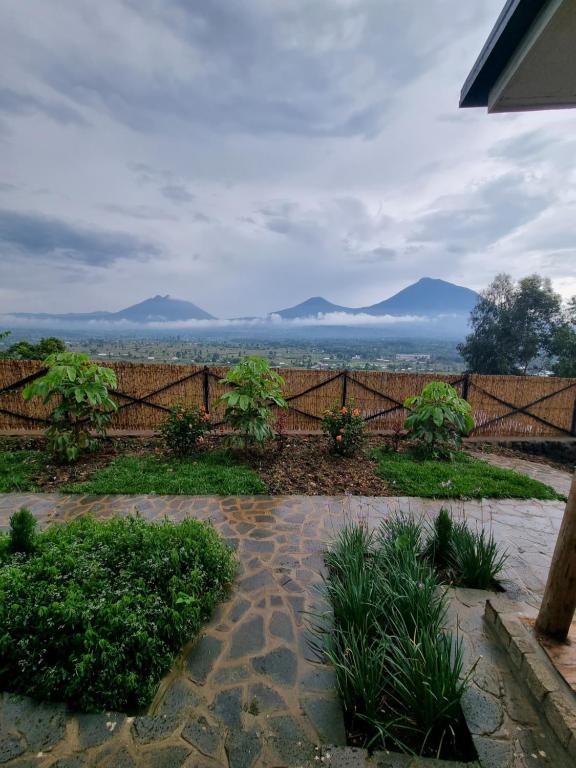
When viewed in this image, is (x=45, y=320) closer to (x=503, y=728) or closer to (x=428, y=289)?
(x=503, y=728)

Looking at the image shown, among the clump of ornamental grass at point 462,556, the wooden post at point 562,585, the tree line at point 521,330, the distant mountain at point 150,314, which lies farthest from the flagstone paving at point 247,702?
the distant mountain at point 150,314

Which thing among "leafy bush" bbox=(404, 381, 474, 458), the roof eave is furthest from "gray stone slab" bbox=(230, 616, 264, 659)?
"leafy bush" bbox=(404, 381, 474, 458)

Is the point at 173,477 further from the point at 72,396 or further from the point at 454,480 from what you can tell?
the point at 454,480

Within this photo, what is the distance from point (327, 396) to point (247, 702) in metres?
5.68

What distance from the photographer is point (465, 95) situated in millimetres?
2408

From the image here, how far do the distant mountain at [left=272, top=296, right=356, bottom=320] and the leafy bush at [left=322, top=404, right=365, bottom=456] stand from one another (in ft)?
478

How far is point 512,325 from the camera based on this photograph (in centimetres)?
1617

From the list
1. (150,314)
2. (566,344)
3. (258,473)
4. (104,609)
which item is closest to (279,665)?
(104,609)

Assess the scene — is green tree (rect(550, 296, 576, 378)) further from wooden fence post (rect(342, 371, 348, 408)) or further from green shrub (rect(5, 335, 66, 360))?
green shrub (rect(5, 335, 66, 360))

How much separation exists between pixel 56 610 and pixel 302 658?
1.44 m

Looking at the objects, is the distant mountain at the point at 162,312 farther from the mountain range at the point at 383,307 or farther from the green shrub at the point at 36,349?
the green shrub at the point at 36,349

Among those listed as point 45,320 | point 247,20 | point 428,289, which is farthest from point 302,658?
point 428,289

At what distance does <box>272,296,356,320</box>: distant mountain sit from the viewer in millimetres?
151375

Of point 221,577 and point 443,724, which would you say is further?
Answer: point 221,577
